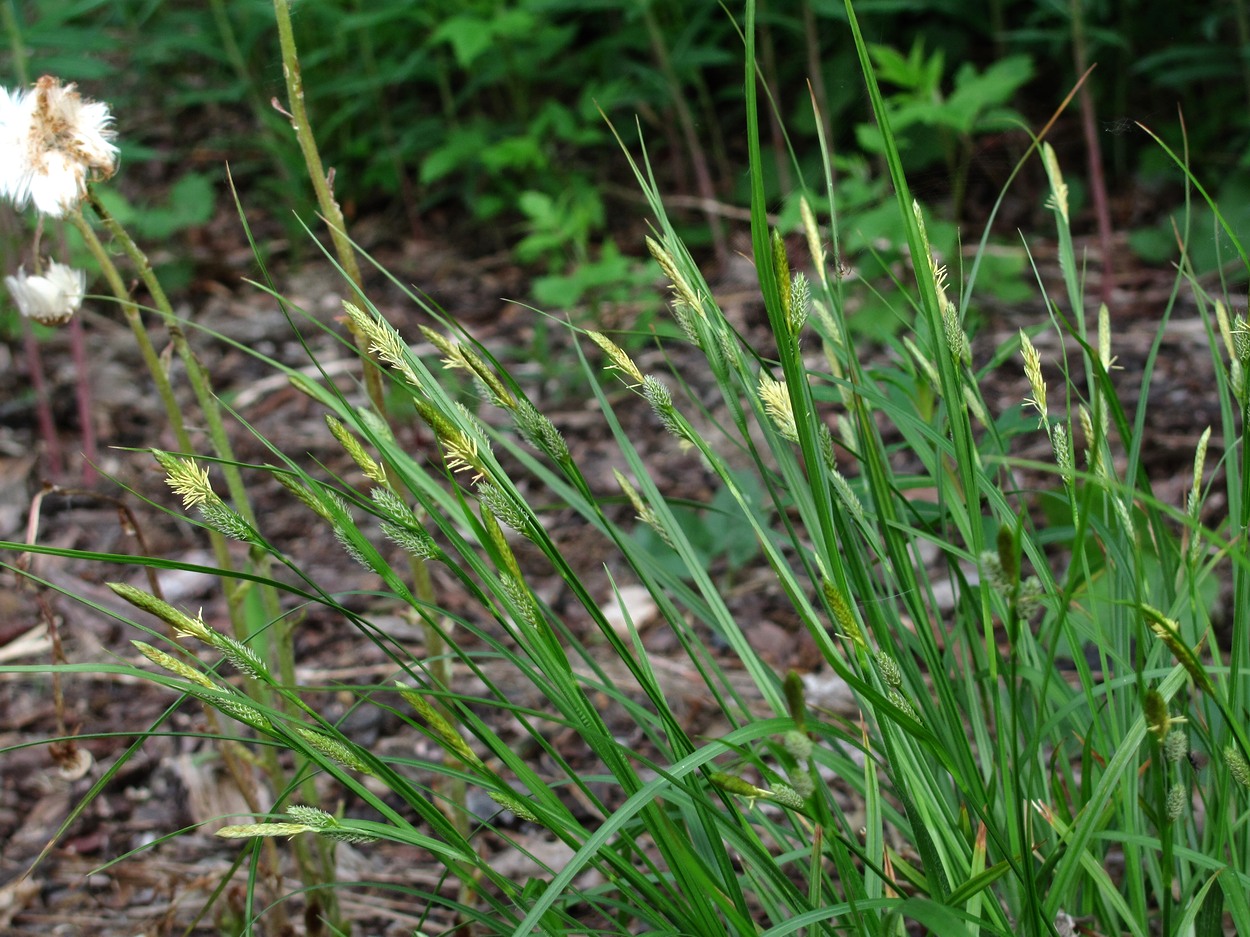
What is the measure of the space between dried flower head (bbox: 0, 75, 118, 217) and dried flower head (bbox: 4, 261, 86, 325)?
0.28 feet

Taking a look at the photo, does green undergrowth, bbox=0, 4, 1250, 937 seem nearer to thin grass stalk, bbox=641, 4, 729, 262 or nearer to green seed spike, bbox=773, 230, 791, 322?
green seed spike, bbox=773, 230, 791, 322

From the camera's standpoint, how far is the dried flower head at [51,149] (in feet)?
3.07

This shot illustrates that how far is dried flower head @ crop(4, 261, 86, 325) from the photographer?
103cm

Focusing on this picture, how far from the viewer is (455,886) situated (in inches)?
53.6

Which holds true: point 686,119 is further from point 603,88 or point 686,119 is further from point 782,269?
point 782,269

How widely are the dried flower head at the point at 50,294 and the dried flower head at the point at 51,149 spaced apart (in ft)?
0.28

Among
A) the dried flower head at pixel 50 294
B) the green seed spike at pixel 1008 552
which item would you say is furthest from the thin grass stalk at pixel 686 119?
the green seed spike at pixel 1008 552

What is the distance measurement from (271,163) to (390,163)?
45 centimetres

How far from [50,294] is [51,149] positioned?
15 centimetres

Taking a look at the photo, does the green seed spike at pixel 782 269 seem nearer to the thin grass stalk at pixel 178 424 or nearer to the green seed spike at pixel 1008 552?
the green seed spike at pixel 1008 552

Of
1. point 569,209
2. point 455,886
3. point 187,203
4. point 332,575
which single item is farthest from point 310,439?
A: point 455,886

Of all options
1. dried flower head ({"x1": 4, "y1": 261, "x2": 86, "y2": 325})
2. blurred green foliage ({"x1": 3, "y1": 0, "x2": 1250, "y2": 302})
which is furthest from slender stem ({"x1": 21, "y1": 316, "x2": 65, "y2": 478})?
dried flower head ({"x1": 4, "y1": 261, "x2": 86, "y2": 325})

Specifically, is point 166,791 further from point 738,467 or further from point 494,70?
point 494,70

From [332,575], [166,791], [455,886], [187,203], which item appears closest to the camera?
[455,886]
